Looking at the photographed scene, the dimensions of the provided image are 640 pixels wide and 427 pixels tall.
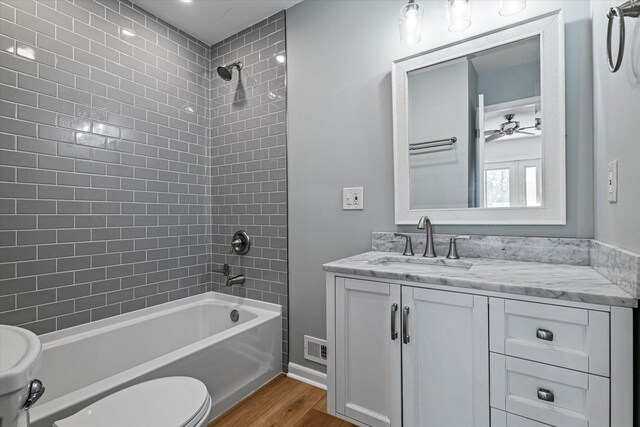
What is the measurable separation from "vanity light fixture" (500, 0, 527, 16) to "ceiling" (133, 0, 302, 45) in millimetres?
1320

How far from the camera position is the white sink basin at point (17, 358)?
61 cm

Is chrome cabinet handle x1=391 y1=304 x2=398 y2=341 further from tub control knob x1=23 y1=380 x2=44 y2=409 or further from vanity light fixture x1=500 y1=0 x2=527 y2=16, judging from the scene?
vanity light fixture x1=500 y1=0 x2=527 y2=16

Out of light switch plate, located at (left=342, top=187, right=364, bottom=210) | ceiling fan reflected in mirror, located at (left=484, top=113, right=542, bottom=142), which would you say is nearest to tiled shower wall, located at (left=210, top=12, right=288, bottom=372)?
light switch plate, located at (left=342, top=187, right=364, bottom=210)

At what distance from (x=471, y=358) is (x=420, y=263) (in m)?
0.55

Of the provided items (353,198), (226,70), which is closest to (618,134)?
(353,198)

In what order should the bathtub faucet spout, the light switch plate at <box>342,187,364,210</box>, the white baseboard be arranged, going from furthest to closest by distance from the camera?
the bathtub faucet spout, the white baseboard, the light switch plate at <box>342,187,364,210</box>

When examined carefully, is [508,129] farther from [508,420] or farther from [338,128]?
[508,420]

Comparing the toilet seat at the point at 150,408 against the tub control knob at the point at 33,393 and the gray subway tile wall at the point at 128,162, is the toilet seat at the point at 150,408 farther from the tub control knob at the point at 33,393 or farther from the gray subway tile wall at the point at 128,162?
the gray subway tile wall at the point at 128,162

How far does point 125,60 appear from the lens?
6.73 ft

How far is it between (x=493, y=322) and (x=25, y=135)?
237cm

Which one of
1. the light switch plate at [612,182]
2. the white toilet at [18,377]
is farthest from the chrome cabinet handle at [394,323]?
the white toilet at [18,377]

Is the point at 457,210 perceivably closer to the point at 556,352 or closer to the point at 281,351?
the point at 556,352

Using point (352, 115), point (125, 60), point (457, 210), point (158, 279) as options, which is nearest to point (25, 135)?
point (125, 60)

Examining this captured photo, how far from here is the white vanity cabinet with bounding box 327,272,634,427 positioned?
35.4 inches
